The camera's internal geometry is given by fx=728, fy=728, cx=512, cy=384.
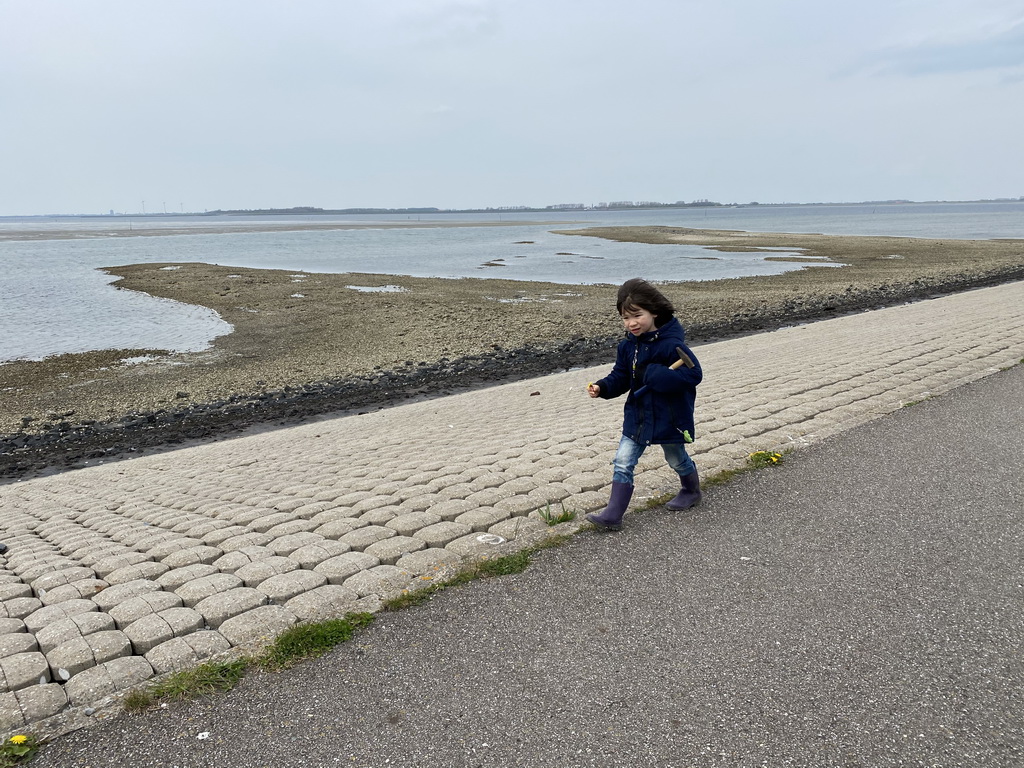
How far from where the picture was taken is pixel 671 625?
3781 mm

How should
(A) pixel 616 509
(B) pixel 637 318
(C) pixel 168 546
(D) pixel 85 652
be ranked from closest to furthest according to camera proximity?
1. (D) pixel 85 652
2. (B) pixel 637 318
3. (A) pixel 616 509
4. (C) pixel 168 546

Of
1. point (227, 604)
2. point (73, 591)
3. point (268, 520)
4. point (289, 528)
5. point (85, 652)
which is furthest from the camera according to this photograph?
point (268, 520)

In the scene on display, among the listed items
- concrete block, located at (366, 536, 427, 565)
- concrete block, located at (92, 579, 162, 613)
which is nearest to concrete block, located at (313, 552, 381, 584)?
concrete block, located at (366, 536, 427, 565)

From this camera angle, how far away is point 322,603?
4094mm

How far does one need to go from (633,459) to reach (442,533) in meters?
1.44

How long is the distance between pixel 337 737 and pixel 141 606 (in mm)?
1794

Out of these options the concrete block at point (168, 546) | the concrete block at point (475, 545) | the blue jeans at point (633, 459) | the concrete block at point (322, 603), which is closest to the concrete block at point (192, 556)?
the concrete block at point (168, 546)

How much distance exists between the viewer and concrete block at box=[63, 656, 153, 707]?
3.32 m

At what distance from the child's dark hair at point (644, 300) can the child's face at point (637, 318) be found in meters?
0.02

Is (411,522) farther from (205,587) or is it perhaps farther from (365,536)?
(205,587)

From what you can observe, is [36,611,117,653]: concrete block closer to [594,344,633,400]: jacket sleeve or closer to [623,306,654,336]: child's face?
[594,344,633,400]: jacket sleeve

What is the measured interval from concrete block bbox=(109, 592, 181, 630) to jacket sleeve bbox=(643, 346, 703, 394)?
3.24 m

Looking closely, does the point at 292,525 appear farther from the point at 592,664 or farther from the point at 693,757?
the point at 693,757

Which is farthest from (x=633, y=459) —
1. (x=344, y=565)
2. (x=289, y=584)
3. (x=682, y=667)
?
(x=289, y=584)
